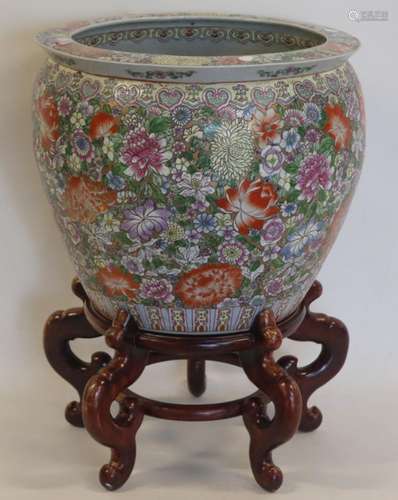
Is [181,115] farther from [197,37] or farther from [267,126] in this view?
[197,37]

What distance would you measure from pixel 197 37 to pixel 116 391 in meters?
0.70

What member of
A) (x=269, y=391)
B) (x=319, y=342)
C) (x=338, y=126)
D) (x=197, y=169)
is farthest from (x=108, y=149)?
(x=319, y=342)

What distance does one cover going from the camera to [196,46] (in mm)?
1729

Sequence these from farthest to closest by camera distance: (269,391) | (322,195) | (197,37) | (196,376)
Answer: (196,376) < (197,37) < (269,391) < (322,195)

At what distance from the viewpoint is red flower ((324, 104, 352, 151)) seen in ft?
4.41

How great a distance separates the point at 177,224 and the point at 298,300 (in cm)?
35

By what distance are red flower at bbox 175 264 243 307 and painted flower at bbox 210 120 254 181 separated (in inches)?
6.3

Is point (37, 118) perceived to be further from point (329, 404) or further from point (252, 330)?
point (329, 404)

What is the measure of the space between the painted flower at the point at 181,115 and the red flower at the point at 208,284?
0.23m

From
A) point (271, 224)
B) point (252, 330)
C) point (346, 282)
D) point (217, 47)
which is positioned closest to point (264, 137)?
point (271, 224)

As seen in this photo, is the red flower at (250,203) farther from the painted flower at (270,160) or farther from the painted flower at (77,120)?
the painted flower at (77,120)

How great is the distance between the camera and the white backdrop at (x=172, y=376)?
1.64m

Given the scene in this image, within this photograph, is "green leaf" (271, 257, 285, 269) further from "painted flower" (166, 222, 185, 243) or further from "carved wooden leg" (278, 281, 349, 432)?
"carved wooden leg" (278, 281, 349, 432)

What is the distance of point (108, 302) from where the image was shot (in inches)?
59.3
